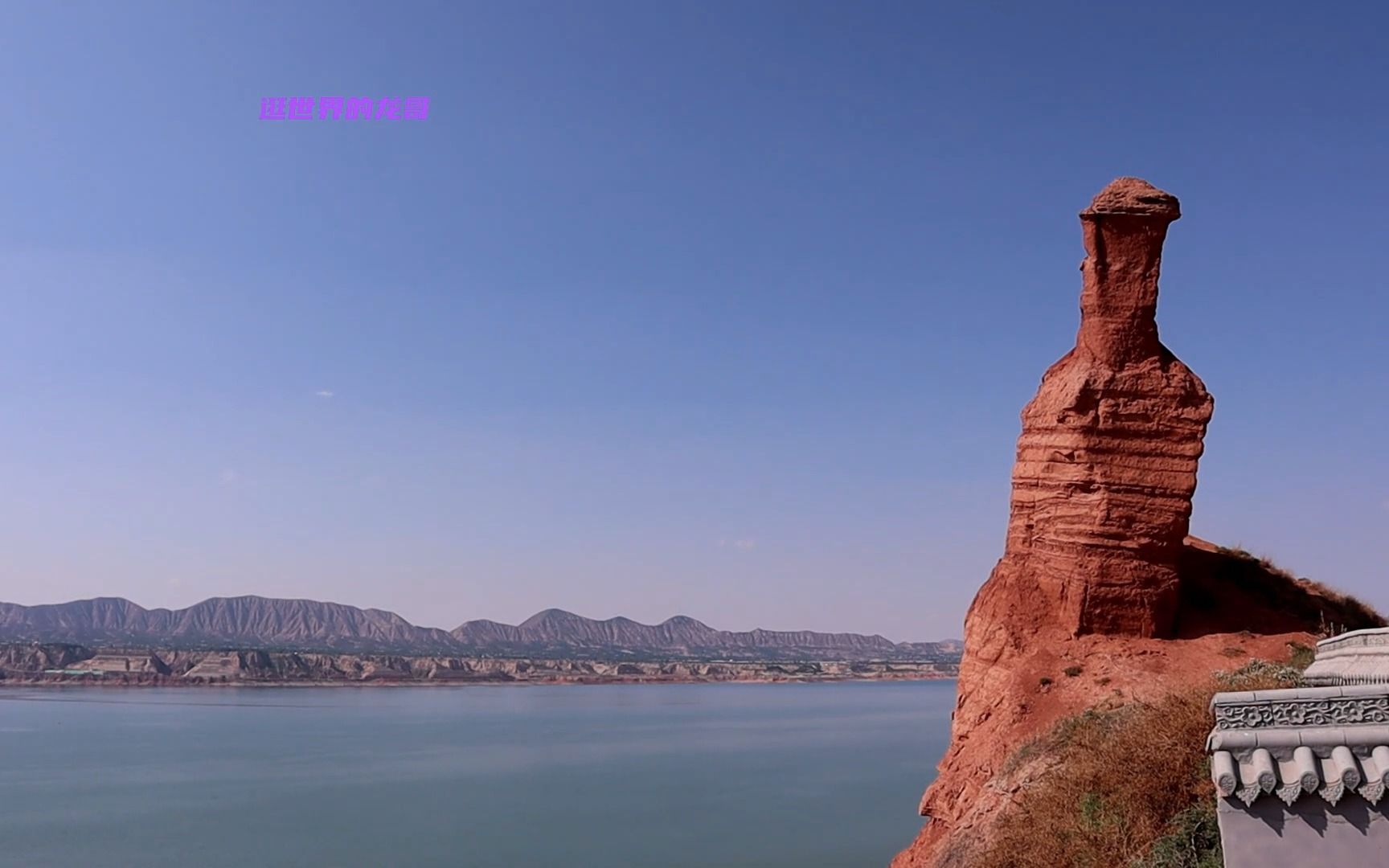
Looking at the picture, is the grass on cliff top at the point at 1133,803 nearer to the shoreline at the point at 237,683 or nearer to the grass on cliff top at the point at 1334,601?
the grass on cliff top at the point at 1334,601

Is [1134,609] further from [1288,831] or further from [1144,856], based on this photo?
[1288,831]

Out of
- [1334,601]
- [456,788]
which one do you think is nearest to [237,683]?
[456,788]

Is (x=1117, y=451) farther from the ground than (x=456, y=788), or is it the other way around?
(x=1117, y=451)

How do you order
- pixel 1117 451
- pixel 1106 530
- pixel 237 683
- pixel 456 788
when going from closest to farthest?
pixel 1106 530 → pixel 1117 451 → pixel 456 788 → pixel 237 683

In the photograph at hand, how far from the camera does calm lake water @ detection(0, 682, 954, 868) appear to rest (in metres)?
42.5

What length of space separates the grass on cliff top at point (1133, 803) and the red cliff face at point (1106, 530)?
446 cm

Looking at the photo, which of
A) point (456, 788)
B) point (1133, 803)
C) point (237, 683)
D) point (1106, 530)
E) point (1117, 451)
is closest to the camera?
point (1133, 803)

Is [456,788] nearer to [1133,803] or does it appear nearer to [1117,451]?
[1117,451]

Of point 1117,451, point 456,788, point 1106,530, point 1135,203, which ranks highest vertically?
point 1135,203

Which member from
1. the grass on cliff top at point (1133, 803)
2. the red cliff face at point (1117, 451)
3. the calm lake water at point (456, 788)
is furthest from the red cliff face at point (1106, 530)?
the calm lake water at point (456, 788)

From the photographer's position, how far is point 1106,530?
18.2 m

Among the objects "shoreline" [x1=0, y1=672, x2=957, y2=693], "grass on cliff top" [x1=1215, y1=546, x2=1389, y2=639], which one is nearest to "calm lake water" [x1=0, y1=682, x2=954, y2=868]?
"grass on cliff top" [x1=1215, y1=546, x2=1389, y2=639]

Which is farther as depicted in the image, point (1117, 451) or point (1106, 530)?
point (1117, 451)

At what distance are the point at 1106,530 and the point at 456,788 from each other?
48287 mm
